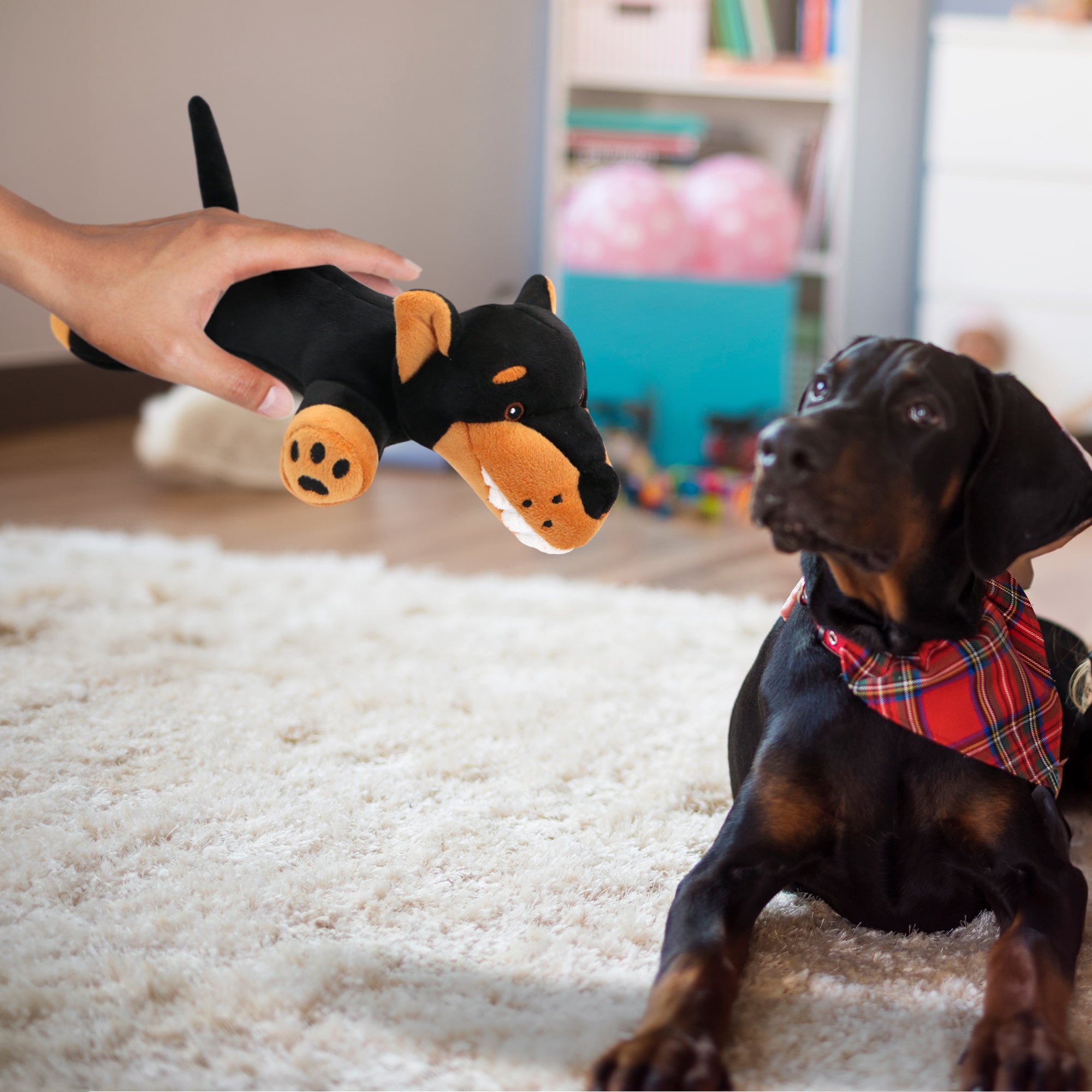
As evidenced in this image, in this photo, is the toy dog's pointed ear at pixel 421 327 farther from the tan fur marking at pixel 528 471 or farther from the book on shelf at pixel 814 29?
the book on shelf at pixel 814 29

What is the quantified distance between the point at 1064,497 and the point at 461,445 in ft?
1.78

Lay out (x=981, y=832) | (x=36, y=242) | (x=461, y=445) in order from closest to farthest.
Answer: (x=981, y=832) → (x=461, y=445) → (x=36, y=242)

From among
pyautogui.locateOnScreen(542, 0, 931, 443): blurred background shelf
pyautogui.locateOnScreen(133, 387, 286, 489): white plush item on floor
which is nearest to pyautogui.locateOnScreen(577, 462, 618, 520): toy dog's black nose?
pyautogui.locateOnScreen(133, 387, 286, 489): white plush item on floor

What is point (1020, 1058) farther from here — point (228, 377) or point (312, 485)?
point (228, 377)

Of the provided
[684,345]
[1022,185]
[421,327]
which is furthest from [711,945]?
[1022,185]

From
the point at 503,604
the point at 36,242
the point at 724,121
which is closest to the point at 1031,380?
the point at 724,121

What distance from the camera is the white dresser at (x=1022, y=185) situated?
3979 millimetres

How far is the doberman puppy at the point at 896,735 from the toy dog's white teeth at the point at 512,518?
0.87ft

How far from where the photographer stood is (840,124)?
444 centimetres

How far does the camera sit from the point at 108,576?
2.34 meters

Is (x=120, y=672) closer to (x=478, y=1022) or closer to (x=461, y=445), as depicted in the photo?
(x=461, y=445)

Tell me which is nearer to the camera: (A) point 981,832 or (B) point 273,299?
(A) point 981,832

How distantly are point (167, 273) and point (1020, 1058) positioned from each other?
1028 mm

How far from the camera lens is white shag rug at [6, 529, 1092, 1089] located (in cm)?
92
